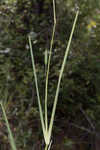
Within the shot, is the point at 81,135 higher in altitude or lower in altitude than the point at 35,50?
lower

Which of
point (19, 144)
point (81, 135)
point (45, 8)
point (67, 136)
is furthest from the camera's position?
point (45, 8)

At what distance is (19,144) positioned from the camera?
1413mm

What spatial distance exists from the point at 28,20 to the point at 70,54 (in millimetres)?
370

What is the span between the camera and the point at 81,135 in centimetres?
166

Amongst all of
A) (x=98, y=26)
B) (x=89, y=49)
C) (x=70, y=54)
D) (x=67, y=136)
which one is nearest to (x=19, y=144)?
(x=67, y=136)

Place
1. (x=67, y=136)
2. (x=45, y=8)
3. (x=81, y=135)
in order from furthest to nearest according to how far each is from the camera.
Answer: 1. (x=45, y=8)
2. (x=81, y=135)
3. (x=67, y=136)

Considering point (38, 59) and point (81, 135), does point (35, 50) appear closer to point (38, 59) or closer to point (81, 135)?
point (38, 59)

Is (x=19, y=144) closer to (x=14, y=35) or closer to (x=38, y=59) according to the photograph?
(x=38, y=59)

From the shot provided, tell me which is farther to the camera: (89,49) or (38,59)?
(89,49)

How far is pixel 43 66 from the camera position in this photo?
4.56 feet

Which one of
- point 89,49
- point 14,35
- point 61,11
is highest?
point 61,11

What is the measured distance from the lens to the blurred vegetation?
1446 mm

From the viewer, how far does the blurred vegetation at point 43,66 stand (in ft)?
4.75

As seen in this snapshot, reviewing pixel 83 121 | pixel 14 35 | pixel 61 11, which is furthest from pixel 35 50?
pixel 83 121
